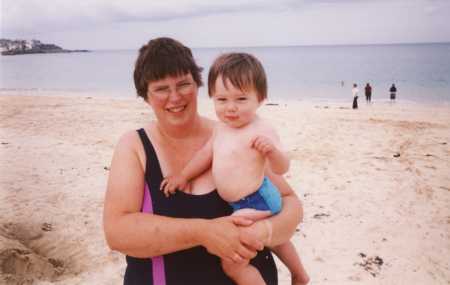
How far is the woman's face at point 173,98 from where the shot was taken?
2111mm

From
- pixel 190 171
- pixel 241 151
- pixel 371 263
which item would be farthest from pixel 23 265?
pixel 371 263

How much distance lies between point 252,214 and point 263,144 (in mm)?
366

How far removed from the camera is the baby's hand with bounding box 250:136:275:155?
2.17m

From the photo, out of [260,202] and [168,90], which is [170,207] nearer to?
[260,202]

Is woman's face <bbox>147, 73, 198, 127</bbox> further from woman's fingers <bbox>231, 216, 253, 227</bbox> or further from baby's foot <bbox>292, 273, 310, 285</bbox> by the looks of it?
baby's foot <bbox>292, 273, 310, 285</bbox>

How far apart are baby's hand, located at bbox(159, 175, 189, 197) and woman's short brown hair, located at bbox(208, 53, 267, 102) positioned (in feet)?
1.80

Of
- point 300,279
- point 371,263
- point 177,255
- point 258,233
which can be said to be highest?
point 258,233

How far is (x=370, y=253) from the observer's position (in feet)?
17.2

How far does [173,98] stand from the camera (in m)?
2.11

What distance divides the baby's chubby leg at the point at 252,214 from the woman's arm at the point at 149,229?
0.19 m

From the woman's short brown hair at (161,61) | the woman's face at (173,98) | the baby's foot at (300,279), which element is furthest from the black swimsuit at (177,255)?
the baby's foot at (300,279)

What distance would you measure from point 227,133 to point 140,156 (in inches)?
20.3

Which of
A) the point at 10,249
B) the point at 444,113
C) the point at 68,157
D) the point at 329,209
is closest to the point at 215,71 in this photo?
the point at 10,249

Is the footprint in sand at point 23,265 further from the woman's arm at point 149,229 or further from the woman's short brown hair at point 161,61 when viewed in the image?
the woman's short brown hair at point 161,61
